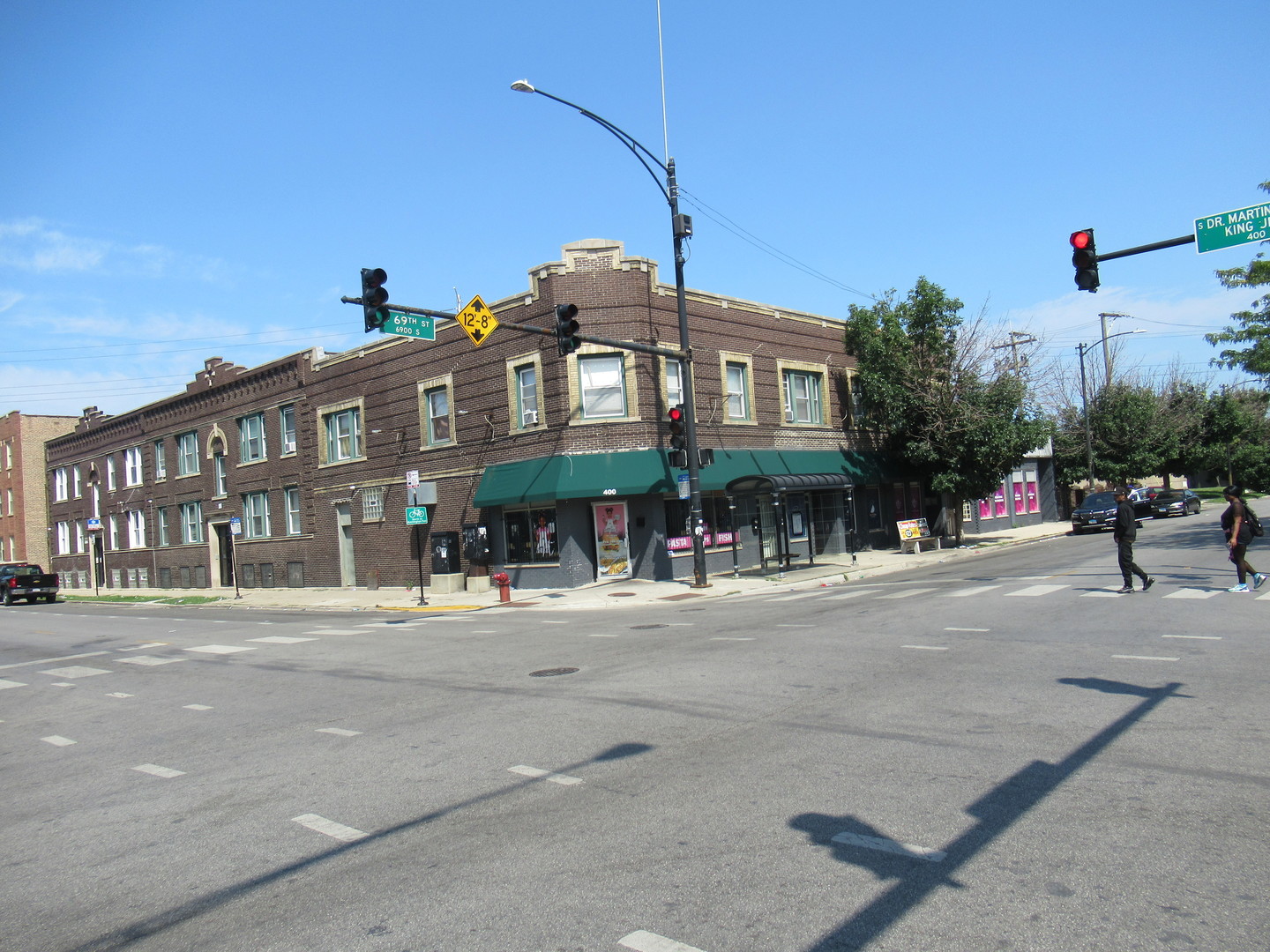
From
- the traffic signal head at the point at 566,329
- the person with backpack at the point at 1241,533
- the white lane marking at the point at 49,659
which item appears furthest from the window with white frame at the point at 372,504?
the person with backpack at the point at 1241,533

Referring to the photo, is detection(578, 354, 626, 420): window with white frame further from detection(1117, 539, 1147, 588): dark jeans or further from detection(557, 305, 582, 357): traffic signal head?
detection(1117, 539, 1147, 588): dark jeans

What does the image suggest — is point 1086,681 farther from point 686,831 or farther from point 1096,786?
point 686,831

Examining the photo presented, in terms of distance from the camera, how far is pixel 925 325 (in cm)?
3259

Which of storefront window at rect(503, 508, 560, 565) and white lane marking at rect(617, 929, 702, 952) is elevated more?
storefront window at rect(503, 508, 560, 565)

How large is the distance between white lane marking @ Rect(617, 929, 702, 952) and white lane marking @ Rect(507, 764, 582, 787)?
7.75 ft

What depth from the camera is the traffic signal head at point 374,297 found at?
1470 cm

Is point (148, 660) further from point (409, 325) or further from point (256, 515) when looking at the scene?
point (256, 515)

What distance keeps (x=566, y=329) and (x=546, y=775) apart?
38.9 ft

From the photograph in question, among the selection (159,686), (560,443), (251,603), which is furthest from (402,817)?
(251,603)

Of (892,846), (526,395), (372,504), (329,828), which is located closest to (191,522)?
(372,504)

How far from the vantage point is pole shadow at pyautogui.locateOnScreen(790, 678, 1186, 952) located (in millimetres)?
3932

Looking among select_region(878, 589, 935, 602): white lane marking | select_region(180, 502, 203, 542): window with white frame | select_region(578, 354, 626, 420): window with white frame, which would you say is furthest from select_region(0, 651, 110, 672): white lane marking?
select_region(180, 502, 203, 542): window with white frame

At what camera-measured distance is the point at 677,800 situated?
575 centimetres

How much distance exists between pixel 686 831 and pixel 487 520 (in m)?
23.3
